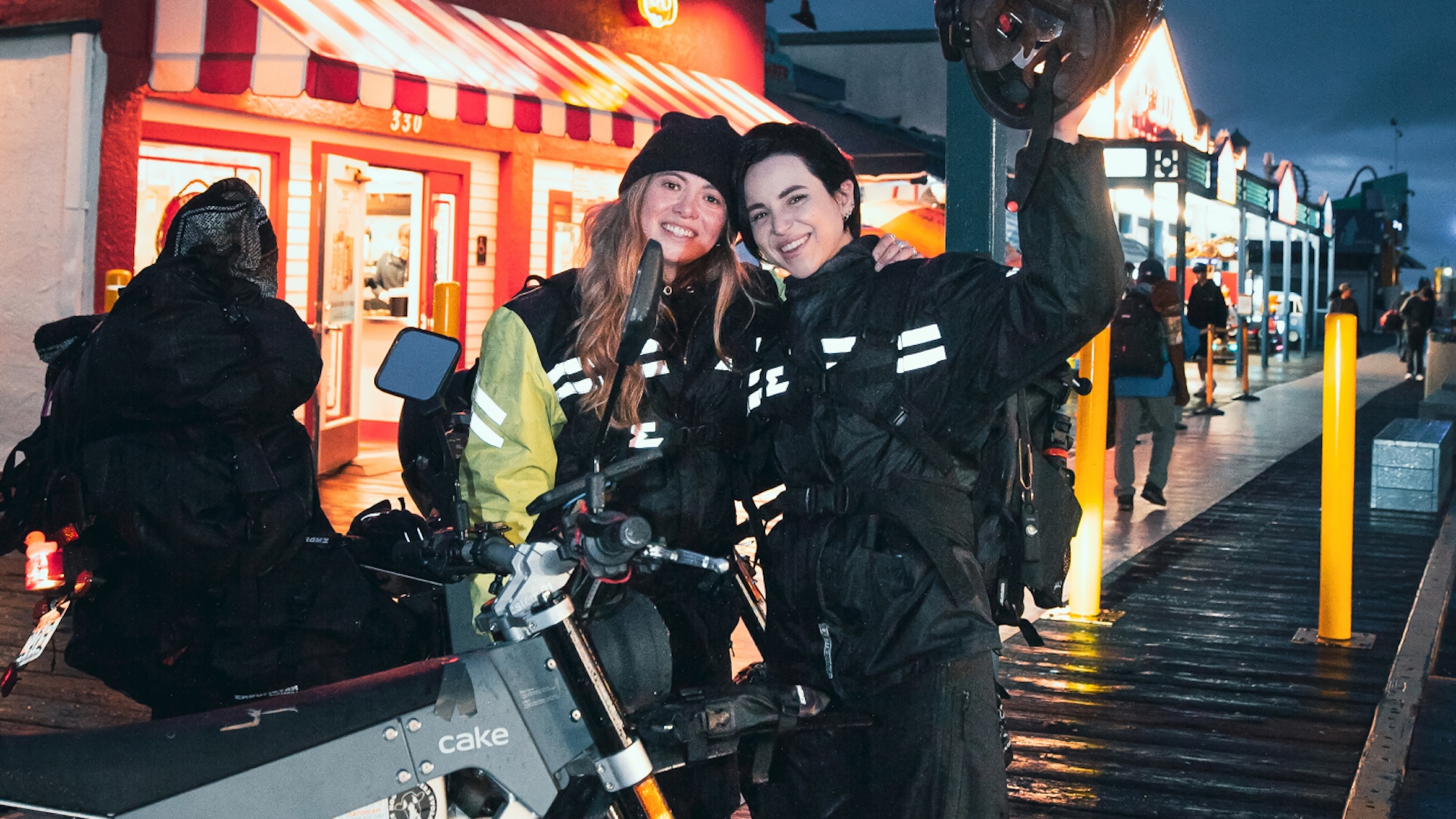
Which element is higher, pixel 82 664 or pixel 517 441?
pixel 517 441

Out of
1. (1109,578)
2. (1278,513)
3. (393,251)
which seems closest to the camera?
(1109,578)

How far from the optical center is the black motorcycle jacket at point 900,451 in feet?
8.45

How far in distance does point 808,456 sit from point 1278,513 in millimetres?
8813

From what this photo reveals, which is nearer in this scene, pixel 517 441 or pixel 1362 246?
pixel 517 441

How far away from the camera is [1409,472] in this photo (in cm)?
1079

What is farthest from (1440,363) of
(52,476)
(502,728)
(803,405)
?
(502,728)

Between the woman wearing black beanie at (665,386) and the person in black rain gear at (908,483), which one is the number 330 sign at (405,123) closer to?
the woman wearing black beanie at (665,386)

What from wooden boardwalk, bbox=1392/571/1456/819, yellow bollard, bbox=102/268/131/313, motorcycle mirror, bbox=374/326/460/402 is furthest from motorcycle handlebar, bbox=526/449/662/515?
yellow bollard, bbox=102/268/131/313

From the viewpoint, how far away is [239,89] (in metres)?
8.05

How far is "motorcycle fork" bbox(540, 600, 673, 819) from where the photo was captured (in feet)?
6.84

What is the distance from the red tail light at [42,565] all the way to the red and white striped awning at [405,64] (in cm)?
549

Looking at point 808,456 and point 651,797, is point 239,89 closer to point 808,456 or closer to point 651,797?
point 808,456

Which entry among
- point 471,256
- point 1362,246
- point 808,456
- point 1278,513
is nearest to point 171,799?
point 808,456

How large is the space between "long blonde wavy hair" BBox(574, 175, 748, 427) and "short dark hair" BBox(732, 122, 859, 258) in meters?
0.24
